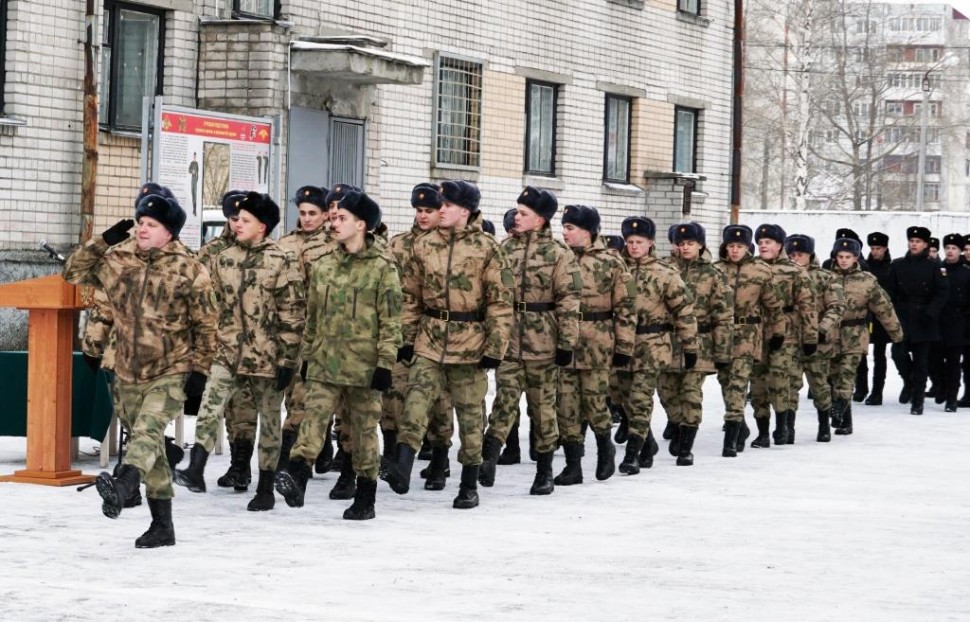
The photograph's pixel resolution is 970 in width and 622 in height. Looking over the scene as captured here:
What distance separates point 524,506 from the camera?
1195 centimetres

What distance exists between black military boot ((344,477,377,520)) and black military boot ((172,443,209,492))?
4.23ft

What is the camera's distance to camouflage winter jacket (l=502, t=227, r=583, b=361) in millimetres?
12508

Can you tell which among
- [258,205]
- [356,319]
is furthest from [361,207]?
[258,205]

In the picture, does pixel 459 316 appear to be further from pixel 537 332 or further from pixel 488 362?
pixel 537 332

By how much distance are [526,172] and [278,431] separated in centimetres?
1590

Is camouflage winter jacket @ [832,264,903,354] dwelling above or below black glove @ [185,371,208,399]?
above

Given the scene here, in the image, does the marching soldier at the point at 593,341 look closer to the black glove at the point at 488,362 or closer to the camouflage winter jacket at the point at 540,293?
the camouflage winter jacket at the point at 540,293

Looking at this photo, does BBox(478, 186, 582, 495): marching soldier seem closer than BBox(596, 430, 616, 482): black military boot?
Yes

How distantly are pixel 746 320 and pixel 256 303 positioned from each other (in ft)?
17.8

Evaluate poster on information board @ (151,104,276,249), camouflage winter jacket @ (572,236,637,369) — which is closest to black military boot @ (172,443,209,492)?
camouflage winter jacket @ (572,236,637,369)

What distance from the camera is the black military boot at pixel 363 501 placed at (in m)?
11.0

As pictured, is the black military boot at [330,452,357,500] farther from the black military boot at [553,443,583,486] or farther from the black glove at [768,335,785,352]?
the black glove at [768,335,785,352]

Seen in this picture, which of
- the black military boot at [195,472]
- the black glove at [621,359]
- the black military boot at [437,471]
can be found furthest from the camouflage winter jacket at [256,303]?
the black glove at [621,359]

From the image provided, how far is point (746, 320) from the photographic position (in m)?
15.9
